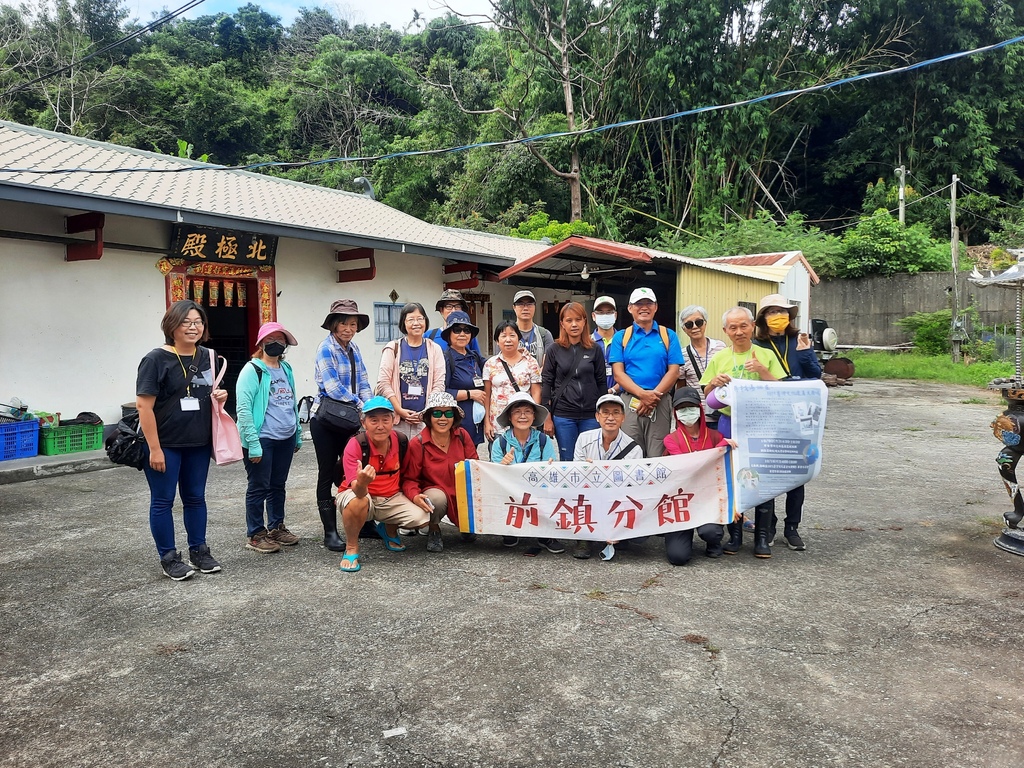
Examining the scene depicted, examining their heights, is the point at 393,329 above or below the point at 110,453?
above

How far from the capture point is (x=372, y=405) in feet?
15.0

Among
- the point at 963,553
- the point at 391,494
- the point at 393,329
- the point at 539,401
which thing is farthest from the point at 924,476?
the point at 393,329

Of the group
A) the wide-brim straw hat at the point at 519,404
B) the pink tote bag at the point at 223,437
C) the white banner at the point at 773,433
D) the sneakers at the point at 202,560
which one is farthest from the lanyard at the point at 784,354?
the sneakers at the point at 202,560

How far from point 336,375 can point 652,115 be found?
74.6 ft

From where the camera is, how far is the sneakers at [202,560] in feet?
14.6

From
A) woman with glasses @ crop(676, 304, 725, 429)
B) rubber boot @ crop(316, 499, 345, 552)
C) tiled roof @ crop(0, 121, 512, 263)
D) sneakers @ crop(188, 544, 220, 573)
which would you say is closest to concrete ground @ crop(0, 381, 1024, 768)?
sneakers @ crop(188, 544, 220, 573)

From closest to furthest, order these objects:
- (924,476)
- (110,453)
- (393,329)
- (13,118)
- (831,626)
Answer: (831,626), (110,453), (924,476), (393,329), (13,118)

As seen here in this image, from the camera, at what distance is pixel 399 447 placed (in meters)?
4.83

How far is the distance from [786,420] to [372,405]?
100 inches

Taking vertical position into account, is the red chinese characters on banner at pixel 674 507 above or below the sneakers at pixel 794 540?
above

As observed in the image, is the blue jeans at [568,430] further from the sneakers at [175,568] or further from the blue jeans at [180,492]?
the sneakers at [175,568]

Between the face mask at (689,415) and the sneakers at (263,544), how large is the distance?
2765mm

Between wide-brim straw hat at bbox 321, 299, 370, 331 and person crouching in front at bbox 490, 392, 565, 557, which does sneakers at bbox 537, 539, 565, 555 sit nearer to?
person crouching in front at bbox 490, 392, 565, 557

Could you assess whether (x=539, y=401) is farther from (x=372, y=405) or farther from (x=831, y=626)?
(x=831, y=626)
